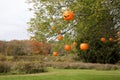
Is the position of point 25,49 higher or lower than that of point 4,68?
higher

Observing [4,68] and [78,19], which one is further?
[4,68]

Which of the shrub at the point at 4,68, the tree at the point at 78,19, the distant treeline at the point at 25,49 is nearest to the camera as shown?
the tree at the point at 78,19

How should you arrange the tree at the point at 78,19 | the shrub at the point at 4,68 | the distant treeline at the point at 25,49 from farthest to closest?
the distant treeline at the point at 25,49 → the shrub at the point at 4,68 → the tree at the point at 78,19

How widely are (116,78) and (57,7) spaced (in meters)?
8.34

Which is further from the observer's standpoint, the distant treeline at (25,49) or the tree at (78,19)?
the distant treeline at (25,49)

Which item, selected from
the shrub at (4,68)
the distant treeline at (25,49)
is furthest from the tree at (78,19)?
the distant treeline at (25,49)

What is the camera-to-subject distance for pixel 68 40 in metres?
14.6

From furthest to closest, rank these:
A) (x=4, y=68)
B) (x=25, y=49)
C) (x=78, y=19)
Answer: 1. (x=25, y=49)
2. (x=4, y=68)
3. (x=78, y=19)

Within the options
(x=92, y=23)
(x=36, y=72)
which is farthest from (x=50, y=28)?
(x=36, y=72)

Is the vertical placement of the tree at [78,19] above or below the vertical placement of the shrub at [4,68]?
above

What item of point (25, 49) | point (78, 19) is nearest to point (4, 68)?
point (78, 19)

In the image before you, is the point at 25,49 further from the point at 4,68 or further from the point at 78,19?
the point at 78,19

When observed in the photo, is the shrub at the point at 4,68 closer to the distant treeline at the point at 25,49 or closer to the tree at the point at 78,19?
the tree at the point at 78,19

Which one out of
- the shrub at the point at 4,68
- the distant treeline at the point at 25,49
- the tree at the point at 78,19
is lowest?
the shrub at the point at 4,68
